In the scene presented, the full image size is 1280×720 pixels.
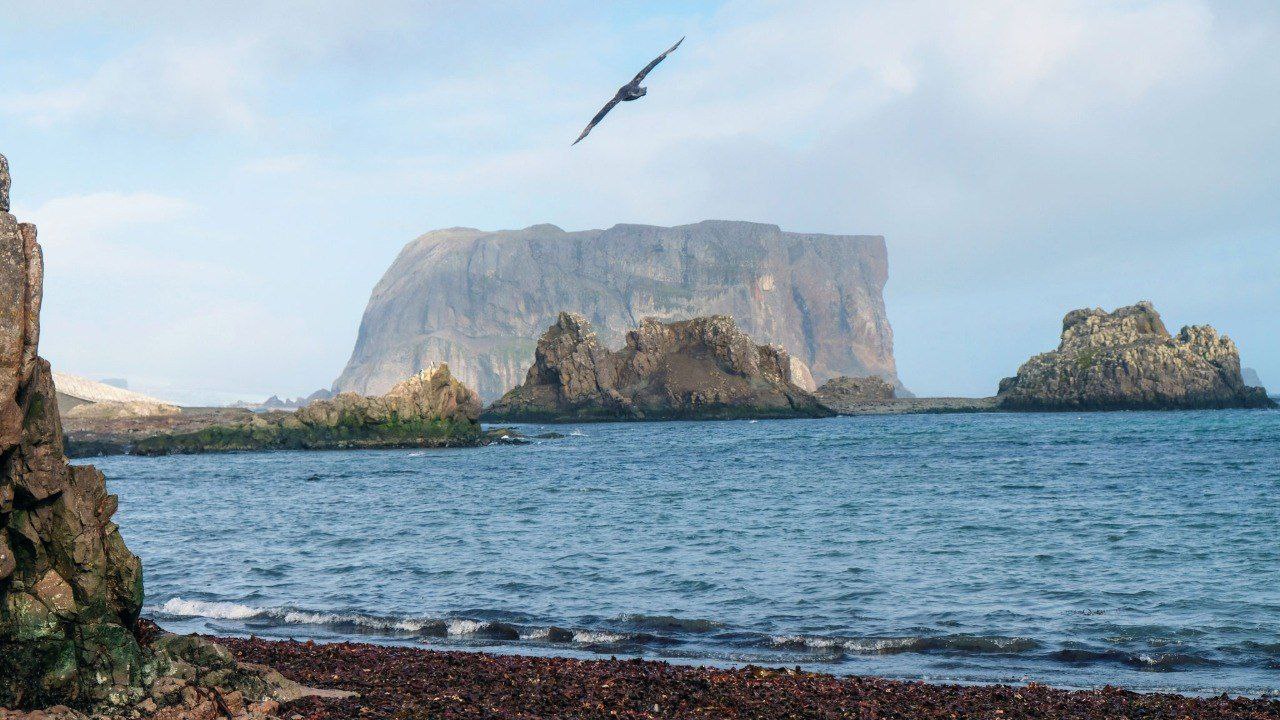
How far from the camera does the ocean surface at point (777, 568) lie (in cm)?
1603

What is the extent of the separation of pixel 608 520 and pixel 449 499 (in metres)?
10.9

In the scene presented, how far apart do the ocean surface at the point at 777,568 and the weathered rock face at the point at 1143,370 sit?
105 metres

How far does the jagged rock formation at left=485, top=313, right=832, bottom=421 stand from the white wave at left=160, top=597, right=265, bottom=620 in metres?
147

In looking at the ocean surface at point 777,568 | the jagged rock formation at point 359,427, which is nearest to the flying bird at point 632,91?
the ocean surface at point 777,568

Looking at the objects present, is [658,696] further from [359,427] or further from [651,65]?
[359,427]

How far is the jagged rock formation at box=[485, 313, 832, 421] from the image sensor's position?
16888 cm

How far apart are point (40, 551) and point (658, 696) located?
7037mm

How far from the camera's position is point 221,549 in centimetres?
2762

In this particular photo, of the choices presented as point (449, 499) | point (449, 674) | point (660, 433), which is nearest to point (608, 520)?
point (449, 499)

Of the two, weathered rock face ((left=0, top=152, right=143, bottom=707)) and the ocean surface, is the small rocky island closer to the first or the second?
weathered rock face ((left=0, top=152, right=143, bottom=707))

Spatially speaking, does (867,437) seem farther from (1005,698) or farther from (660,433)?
(1005,698)

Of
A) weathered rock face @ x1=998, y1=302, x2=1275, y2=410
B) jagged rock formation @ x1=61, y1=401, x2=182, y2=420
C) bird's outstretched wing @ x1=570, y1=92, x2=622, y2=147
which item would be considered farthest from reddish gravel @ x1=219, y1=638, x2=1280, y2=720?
weathered rock face @ x1=998, y1=302, x2=1275, y2=410

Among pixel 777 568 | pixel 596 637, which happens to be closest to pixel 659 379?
pixel 777 568

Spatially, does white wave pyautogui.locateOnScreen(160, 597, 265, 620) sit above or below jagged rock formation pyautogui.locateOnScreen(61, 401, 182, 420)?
below
